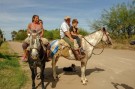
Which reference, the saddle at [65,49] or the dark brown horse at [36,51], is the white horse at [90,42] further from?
the dark brown horse at [36,51]

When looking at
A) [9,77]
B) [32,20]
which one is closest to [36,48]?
[32,20]

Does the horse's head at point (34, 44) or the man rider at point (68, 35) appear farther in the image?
the man rider at point (68, 35)

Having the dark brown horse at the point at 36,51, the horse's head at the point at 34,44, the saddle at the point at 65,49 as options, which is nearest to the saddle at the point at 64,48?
the saddle at the point at 65,49

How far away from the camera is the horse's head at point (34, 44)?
8.23m

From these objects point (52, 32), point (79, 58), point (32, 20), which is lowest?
point (52, 32)

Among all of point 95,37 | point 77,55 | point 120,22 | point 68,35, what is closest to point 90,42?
point 95,37

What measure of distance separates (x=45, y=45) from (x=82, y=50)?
5.72 ft

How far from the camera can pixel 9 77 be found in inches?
441

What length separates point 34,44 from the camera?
330 inches

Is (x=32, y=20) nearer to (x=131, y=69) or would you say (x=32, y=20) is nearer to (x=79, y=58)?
(x=79, y=58)

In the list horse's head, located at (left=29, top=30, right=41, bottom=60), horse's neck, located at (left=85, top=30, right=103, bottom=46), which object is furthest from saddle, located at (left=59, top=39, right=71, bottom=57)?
horse's head, located at (left=29, top=30, right=41, bottom=60)

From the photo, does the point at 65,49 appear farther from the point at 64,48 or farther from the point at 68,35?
the point at 68,35

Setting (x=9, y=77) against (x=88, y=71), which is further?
(x=88, y=71)

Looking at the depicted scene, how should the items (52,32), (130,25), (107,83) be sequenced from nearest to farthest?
(107,83)
(130,25)
(52,32)
